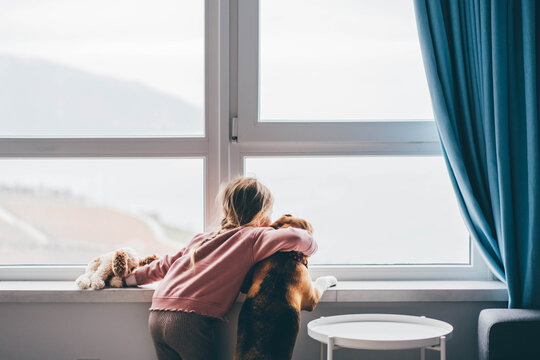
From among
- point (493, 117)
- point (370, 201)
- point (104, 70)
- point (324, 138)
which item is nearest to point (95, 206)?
point (104, 70)

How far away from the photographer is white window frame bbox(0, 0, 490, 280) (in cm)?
229

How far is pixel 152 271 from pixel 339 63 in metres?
1.15

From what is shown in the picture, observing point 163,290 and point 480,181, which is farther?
point 480,181

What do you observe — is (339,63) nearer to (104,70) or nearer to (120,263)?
(104,70)

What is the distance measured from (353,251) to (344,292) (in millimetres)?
273

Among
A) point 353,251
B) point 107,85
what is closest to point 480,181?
point 353,251

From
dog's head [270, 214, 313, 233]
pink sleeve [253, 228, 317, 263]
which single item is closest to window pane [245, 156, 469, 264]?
dog's head [270, 214, 313, 233]

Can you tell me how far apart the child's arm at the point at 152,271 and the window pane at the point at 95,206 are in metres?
0.23

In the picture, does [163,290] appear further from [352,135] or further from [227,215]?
[352,135]

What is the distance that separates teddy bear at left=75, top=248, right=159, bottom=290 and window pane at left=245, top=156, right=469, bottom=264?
0.60m

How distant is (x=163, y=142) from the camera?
91.3 inches

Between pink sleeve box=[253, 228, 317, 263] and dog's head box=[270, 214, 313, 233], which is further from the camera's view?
dog's head box=[270, 214, 313, 233]

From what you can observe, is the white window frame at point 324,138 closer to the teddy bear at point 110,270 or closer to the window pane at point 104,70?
the window pane at point 104,70

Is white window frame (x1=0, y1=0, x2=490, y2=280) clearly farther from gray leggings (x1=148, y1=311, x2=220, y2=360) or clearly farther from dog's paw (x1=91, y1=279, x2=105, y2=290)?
gray leggings (x1=148, y1=311, x2=220, y2=360)
